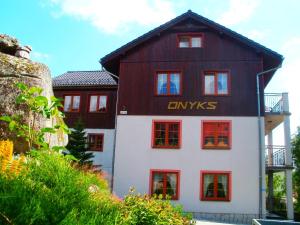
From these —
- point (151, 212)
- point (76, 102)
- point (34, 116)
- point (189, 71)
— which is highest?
point (189, 71)

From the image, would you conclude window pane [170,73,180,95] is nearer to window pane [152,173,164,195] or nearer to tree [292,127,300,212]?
Result: window pane [152,173,164,195]

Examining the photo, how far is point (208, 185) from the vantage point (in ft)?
61.2

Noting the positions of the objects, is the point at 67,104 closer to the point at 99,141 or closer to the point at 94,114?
the point at 94,114

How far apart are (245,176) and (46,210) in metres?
16.9

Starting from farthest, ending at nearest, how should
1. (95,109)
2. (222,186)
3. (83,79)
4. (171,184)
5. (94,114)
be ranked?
(83,79)
(95,109)
(94,114)
(171,184)
(222,186)

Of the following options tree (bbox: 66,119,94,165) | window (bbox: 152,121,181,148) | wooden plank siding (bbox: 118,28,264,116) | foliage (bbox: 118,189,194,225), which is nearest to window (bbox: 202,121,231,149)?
wooden plank siding (bbox: 118,28,264,116)

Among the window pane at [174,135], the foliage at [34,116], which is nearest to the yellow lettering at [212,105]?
the window pane at [174,135]

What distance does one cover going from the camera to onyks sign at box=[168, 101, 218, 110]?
63.6 feet

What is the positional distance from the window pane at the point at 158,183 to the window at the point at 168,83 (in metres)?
4.34

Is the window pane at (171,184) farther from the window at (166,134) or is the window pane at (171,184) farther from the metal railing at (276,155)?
the metal railing at (276,155)

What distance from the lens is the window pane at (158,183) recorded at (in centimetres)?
1903

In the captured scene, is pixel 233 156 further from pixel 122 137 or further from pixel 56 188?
pixel 56 188

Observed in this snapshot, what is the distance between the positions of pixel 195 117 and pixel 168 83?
2.43 metres

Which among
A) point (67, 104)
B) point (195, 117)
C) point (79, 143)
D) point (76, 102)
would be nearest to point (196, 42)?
point (195, 117)
